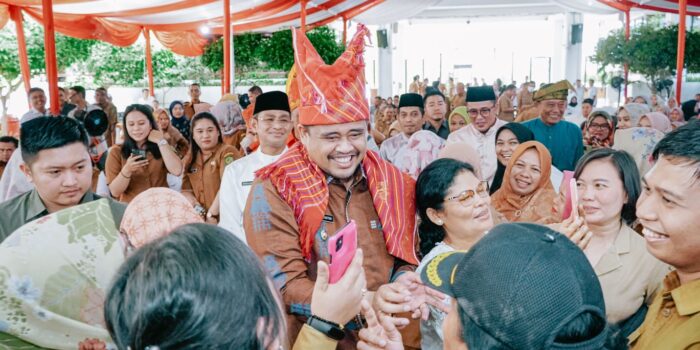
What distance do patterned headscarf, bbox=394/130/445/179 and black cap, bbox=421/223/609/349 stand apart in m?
3.13

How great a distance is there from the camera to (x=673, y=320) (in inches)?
52.6

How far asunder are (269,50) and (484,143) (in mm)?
9253

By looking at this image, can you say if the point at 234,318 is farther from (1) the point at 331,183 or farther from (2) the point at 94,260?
(1) the point at 331,183

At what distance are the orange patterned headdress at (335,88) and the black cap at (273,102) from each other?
1.30 metres

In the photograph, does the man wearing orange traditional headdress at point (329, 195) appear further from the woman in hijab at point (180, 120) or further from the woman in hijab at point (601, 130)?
the woman in hijab at point (180, 120)

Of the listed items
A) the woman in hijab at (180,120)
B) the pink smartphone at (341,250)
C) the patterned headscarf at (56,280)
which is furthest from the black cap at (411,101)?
the woman in hijab at (180,120)

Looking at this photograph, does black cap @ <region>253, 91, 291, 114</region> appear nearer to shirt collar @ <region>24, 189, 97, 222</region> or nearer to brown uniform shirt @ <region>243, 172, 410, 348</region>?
shirt collar @ <region>24, 189, 97, 222</region>

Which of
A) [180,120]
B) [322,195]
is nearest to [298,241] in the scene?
[322,195]

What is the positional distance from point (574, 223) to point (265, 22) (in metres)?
11.3

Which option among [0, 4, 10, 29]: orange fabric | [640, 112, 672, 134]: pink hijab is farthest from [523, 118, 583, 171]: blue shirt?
[0, 4, 10, 29]: orange fabric

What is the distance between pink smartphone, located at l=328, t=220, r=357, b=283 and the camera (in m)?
1.29

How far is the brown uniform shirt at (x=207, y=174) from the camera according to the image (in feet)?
12.3

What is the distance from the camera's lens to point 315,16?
1261cm

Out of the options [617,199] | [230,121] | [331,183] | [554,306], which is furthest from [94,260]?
[230,121]
